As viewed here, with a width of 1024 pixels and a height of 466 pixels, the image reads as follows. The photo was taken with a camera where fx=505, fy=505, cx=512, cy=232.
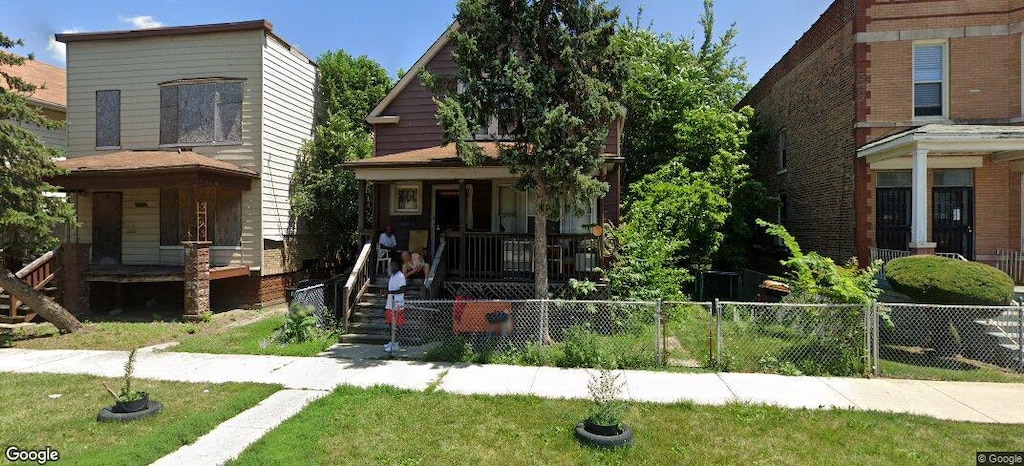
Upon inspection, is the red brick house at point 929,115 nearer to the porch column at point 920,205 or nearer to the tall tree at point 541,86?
the porch column at point 920,205

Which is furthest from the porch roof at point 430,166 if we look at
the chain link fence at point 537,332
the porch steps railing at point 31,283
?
the porch steps railing at point 31,283

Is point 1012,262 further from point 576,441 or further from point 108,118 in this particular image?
point 108,118

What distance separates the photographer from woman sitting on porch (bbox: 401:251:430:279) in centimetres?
1138

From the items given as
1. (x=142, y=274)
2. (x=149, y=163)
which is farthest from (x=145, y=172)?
(x=142, y=274)

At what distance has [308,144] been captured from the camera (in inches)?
624

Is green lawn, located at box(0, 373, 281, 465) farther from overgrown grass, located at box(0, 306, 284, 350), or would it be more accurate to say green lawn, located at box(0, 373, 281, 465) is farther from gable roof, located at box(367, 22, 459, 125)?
gable roof, located at box(367, 22, 459, 125)

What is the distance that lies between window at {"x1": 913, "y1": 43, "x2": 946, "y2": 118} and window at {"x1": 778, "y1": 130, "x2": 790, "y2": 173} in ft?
14.1

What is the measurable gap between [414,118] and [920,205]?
38.8 ft

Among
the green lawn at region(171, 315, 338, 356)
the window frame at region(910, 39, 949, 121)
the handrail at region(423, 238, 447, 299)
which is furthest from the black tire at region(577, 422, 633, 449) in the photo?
the window frame at region(910, 39, 949, 121)

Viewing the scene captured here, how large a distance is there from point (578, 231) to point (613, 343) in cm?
423

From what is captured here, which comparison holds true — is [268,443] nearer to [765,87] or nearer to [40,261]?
[40,261]

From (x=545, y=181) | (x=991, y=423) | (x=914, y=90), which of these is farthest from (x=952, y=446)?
(x=914, y=90)

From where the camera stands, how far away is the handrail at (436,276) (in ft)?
34.5

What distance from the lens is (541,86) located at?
866 cm
